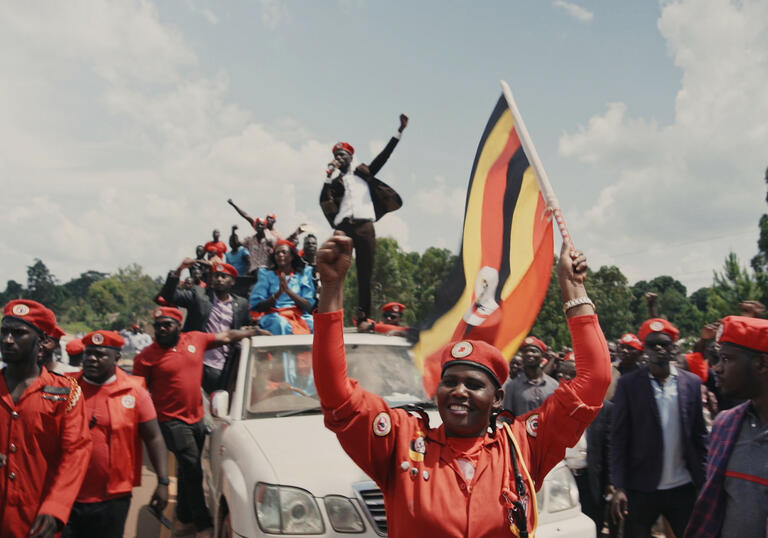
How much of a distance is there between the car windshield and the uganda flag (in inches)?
21.4

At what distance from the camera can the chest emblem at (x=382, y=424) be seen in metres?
2.16

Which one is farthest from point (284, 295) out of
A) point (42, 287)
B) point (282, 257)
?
point (42, 287)

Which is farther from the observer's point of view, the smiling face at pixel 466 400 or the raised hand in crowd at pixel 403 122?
the raised hand in crowd at pixel 403 122

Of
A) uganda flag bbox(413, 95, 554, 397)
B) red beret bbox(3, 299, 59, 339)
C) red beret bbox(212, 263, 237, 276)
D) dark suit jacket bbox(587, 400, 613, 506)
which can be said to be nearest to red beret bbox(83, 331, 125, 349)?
red beret bbox(3, 299, 59, 339)

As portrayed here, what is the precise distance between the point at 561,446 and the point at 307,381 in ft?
9.42

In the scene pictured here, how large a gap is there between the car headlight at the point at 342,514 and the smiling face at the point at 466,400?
1.46 m

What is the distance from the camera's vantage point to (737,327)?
2857mm

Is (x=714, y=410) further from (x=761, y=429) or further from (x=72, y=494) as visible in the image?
(x=72, y=494)

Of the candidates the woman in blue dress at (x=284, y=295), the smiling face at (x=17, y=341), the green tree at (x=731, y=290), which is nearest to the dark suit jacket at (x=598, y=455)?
the woman in blue dress at (x=284, y=295)

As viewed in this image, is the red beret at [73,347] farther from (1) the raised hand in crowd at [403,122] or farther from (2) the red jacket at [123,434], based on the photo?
(1) the raised hand in crowd at [403,122]

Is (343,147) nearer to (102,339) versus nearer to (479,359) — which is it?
(102,339)

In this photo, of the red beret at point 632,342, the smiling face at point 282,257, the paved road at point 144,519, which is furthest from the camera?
the smiling face at point 282,257

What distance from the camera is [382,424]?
7.14ft

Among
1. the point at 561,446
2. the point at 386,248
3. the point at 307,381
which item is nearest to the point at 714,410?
the point at 307,381
